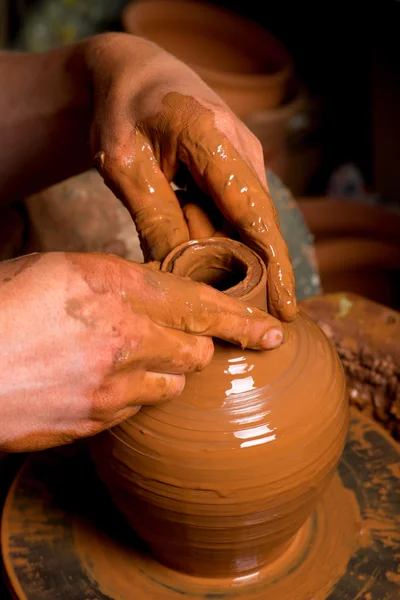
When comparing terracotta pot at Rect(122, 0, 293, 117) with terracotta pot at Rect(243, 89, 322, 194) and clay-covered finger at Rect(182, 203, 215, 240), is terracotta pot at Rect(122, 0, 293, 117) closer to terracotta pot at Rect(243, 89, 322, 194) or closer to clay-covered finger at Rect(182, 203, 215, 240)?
terracotta pot at Rect(243, 89, 322, 194)

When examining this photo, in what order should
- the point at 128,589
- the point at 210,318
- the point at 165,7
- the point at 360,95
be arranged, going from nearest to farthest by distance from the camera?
1. the point at 210,318
2. the point at 128,589
3. the point at 165,7
4. the point at 360,95

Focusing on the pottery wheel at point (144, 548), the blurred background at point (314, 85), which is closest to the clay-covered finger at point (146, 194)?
the pottery wheel at point (144, 548)

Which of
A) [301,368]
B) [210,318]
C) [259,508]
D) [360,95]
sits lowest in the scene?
[360,95]

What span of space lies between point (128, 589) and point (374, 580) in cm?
40

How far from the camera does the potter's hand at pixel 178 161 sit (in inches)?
42.9

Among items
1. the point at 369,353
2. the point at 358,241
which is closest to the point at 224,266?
the point at 369,353

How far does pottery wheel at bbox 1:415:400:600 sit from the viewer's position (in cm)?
118

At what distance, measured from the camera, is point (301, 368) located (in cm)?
109

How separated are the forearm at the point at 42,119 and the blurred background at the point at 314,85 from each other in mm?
1040

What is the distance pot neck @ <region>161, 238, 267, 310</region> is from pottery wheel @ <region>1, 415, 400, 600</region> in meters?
0.48

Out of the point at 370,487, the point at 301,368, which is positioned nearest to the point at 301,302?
the point at 370,487

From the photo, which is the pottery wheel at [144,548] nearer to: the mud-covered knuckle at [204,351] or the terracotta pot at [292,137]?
the mud-covered knuckle at [204,351]

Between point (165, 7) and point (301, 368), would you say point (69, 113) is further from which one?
point (165, 7)

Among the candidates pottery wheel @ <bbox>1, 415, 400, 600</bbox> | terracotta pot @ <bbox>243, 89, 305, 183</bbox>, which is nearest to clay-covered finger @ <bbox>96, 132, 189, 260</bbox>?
pottery wheel @ <bbox>1, 415, 400, 600</bbox>
